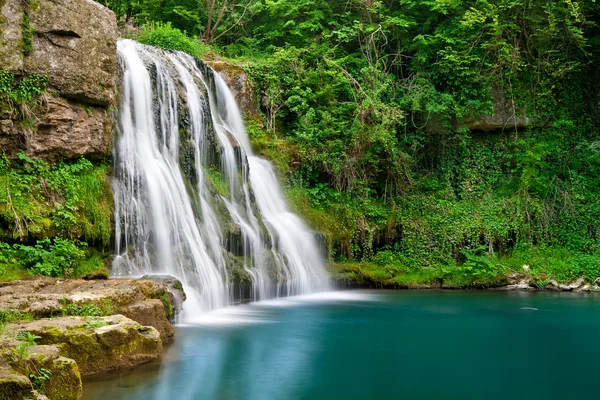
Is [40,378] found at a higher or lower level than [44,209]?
lower

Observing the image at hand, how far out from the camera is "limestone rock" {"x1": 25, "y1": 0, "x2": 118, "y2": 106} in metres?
9.54

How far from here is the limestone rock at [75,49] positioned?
31.3 feet

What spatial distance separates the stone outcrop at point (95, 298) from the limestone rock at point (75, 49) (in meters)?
3.90

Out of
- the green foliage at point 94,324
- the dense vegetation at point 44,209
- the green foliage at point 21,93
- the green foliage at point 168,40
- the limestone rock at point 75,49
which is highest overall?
the green foliage at point 168,40

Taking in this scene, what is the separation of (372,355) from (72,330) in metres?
3.95

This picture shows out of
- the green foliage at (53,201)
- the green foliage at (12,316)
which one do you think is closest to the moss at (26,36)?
the green foliage at (53,201)

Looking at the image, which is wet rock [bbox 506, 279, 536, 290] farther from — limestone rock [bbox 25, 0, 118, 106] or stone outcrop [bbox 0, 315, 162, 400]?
limestone rock [bbox 25, 0, 118, 106]

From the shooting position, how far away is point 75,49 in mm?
9891

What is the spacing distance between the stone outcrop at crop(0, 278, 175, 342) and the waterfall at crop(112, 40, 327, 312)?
1.76 m

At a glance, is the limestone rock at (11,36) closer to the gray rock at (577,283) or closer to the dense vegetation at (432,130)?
the dense vegetation at (432,130)

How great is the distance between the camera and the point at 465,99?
57.3 ft

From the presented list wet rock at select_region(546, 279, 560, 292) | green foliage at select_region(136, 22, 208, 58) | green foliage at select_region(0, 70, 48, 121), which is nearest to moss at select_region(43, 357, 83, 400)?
green foliage at select_region(0, 70, 48, 121)

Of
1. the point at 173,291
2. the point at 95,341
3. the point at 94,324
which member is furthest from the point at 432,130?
the point at 95,341

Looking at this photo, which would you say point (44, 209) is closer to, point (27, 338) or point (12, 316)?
point (12, 316)
